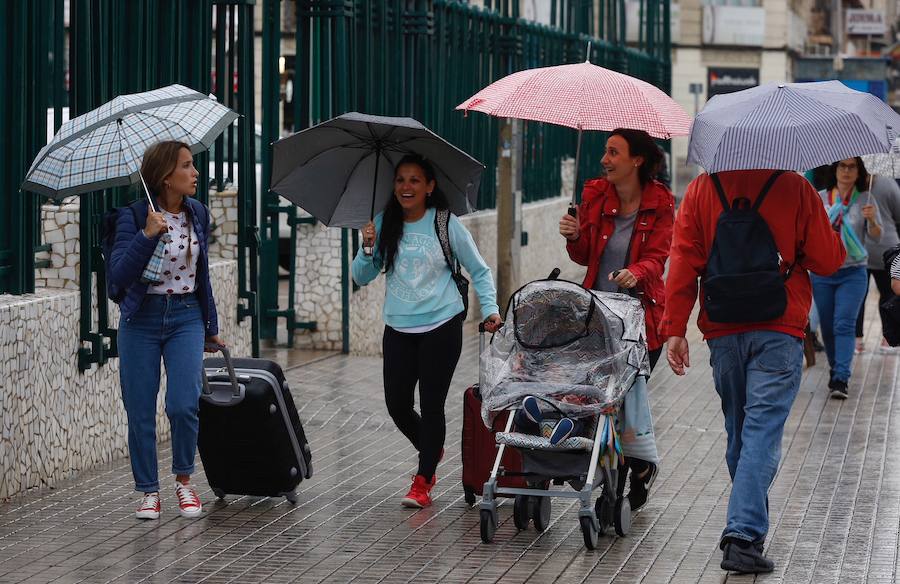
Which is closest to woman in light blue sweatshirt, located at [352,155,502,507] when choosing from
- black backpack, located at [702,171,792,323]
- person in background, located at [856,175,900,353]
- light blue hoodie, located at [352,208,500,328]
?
light blue hoodie, located at [352,208,500,328]

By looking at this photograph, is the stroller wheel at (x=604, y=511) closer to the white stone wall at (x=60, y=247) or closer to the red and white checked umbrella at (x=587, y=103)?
the red and white checked umbrella at (x=587, y=103)

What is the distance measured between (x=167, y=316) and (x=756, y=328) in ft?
8.33

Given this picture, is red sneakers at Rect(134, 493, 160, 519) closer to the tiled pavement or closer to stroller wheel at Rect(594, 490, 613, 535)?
the tiled pavement

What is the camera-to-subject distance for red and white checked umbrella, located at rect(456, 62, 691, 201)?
24.8 ft

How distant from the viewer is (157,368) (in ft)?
24.6

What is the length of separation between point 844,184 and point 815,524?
5.83 m

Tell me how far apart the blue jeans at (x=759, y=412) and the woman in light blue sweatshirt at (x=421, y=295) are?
4.75ft

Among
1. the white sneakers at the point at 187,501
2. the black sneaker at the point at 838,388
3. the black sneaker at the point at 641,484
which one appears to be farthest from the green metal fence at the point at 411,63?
the black sneaker at the point at 641,484

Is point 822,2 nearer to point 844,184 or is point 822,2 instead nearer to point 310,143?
point 844,184

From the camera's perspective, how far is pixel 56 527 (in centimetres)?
744

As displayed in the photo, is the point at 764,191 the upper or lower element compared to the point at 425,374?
upper

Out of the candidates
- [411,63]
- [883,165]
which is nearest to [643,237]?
[883,165]

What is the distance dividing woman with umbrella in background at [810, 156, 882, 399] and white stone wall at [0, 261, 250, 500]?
5319 mm

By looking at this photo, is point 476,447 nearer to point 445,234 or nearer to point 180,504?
point 445,234
